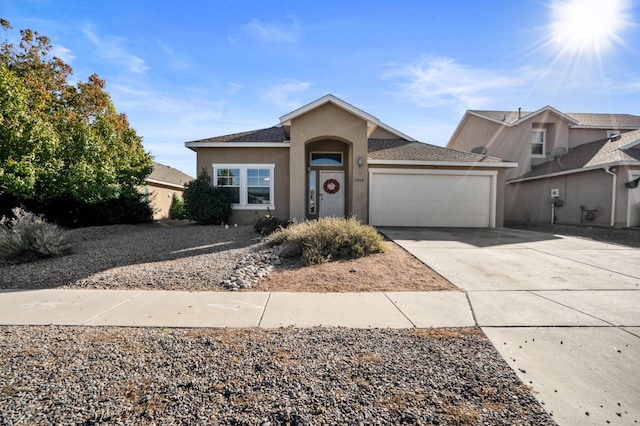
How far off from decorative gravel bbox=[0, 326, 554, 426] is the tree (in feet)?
27.2

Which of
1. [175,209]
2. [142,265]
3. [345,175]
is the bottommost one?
[142,265]

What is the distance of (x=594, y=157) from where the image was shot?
15.0 m

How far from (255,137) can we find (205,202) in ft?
11.9

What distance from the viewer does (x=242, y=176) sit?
42.2ft

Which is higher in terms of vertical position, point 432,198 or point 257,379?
point 432,198

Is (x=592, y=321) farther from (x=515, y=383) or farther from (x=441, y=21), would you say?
(x=441, y=21)

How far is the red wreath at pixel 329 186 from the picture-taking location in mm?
13500

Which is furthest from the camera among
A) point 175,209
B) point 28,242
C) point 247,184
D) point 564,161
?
point 175,209

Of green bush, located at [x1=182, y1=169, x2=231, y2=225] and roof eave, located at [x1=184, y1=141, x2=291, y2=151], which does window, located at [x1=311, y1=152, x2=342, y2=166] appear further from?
green bush, located at [x1=182, y1=169, x2=231, y2=225]

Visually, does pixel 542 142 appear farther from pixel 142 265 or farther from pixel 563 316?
pixel 142 265

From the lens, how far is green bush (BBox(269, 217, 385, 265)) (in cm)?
680

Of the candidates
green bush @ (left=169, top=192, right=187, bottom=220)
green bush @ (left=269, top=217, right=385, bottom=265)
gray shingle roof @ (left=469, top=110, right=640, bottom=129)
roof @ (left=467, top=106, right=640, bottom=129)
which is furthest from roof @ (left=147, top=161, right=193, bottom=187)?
gray shingle roof @ (left=469, top=110, right=640, bottom=129)

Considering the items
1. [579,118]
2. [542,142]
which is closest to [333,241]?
[542,142]

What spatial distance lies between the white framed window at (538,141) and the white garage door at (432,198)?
7.69 meters
